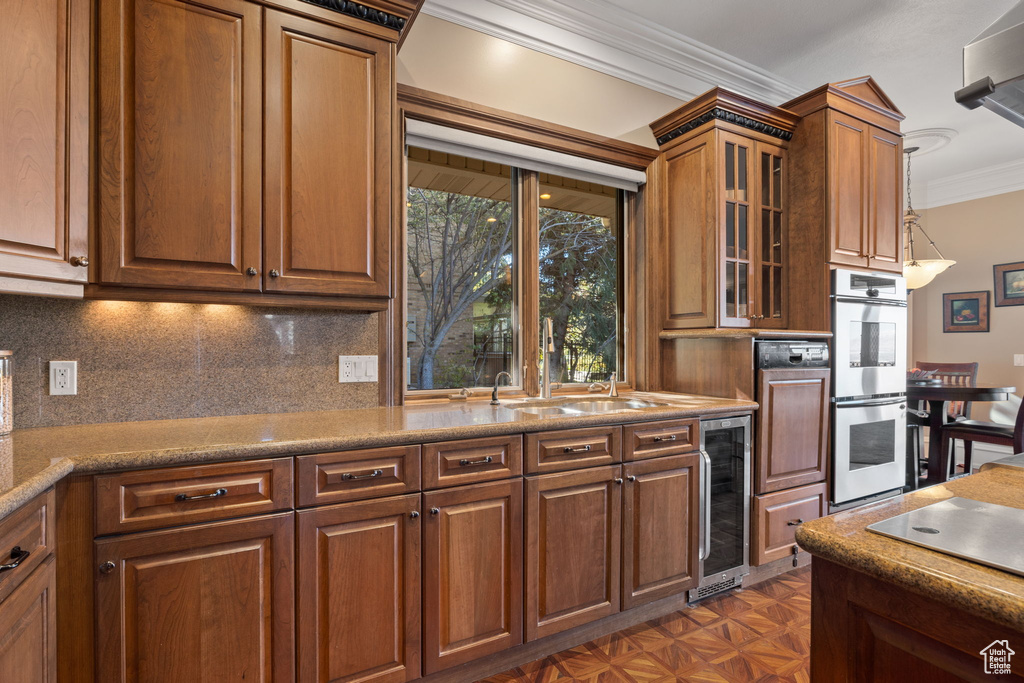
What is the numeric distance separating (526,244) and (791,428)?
5.59 feet

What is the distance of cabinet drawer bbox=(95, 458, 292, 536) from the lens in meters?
1.28

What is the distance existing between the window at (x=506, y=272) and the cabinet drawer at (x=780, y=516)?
1.07m

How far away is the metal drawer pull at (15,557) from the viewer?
0.97 meters

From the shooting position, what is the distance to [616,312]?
3.12 m

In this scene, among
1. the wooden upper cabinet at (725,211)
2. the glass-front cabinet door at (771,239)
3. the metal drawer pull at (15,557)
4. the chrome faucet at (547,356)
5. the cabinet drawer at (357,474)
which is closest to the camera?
the metal drawer pull at (15,557)

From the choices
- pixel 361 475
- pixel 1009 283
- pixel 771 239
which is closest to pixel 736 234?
pixel 771 239

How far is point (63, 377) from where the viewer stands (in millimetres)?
1698

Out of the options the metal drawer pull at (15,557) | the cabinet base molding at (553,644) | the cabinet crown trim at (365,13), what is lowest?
the cabinet base molding at (553,644)

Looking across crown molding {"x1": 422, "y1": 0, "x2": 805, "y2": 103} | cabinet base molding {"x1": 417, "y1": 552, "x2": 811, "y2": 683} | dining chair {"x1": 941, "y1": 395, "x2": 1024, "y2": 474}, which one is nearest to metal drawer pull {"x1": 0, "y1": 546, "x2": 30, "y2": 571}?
cabinet base molding {"x1": 417, "y1": 552, "x2": 811, "y2": 683}

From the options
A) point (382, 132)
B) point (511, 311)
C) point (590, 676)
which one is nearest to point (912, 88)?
point (511, 311)

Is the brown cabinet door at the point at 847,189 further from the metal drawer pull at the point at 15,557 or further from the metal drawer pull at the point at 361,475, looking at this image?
the metal drawer pull at the point at 15,557

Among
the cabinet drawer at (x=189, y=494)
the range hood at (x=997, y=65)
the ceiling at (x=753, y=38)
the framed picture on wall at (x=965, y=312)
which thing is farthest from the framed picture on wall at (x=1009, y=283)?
the cabinet drawer at (x=189, y=494)

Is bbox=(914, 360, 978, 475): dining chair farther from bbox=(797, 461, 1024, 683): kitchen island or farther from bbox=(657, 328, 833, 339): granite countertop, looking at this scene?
bbox=(797, 461, 1024, 683): kitchen island

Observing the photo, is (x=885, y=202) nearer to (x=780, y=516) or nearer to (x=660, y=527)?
(x=780, y=516)
